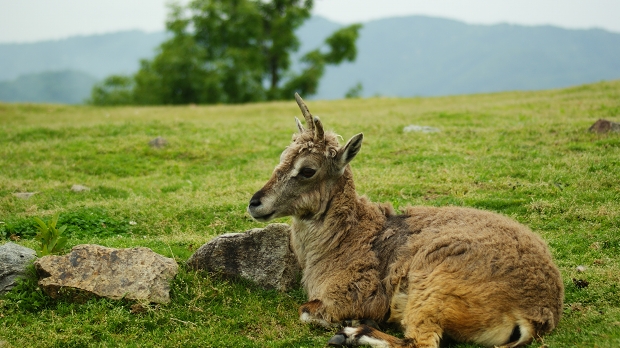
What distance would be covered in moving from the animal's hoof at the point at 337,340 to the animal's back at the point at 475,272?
0.84m

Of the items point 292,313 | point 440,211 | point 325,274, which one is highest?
point 440,211

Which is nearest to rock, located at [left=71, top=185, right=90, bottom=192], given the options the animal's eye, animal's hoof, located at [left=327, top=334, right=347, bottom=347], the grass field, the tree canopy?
the grass field

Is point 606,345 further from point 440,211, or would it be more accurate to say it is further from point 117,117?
point 117,117

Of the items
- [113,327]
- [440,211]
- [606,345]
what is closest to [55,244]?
[113,327]

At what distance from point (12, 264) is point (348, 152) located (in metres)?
5.39

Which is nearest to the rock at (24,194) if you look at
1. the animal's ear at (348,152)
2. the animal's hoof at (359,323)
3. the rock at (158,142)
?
the rock at (158,142)

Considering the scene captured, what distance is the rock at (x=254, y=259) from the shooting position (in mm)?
9406

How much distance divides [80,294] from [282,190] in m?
3.32

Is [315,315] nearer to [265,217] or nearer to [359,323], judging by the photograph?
[359,323]

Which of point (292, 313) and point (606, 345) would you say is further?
point (292, 313)

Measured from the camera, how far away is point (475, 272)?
23.8 ft

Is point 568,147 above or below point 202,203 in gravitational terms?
above

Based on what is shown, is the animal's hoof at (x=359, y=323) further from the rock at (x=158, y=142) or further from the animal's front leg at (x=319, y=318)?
the rock at (x=158, y=142)

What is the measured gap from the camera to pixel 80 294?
845cm
